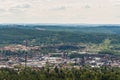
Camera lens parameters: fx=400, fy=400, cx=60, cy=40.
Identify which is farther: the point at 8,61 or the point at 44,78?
the point at 8,61

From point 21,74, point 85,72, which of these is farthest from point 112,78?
point 21,74

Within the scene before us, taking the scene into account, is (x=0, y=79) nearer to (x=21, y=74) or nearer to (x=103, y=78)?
(x=21, y=74)

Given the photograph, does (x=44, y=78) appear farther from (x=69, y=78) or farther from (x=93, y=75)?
(x=93, y=75)

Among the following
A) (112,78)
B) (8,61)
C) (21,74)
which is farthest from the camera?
(8,61)

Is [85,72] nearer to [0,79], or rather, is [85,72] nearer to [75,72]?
[75,72]

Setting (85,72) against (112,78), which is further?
(85,72)

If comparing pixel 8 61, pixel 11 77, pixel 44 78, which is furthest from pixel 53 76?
pixel 8 61

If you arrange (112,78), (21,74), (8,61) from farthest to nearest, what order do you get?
1. (8,61)
2. (21,74)
3. (112,78)
